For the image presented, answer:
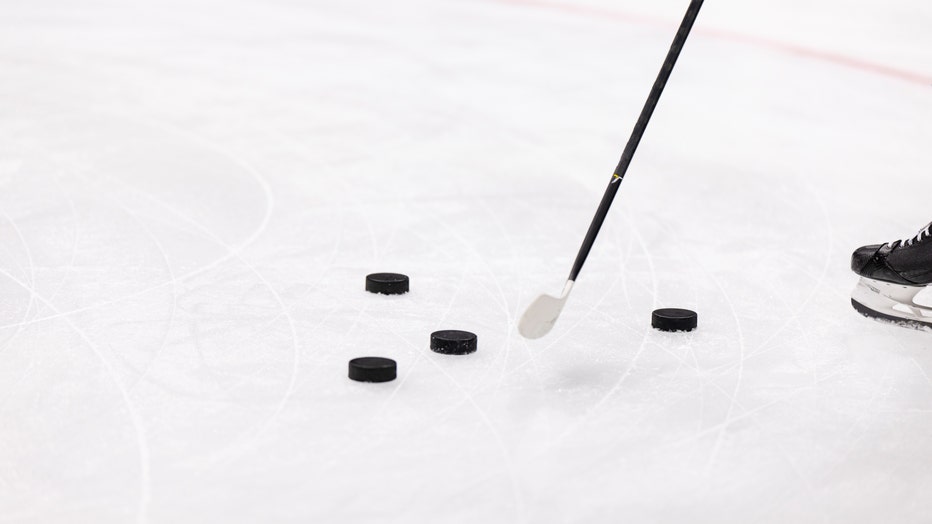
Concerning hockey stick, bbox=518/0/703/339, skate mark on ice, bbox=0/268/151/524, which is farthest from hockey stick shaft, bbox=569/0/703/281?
skate mark on ice, bbox=0/268/151/524

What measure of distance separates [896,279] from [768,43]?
164 inches

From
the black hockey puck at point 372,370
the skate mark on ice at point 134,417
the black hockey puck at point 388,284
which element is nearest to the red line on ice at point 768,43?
the black hockey puck at point 388,284

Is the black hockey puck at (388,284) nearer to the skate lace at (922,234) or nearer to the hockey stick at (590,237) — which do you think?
the hockey stick at (590,237)

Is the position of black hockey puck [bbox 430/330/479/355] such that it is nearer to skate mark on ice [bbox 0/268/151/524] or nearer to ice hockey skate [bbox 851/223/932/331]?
skate mark on ice [bbox 0/268/151/524]

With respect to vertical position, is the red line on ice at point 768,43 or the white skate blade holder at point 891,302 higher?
the red line on ice at point 768,43

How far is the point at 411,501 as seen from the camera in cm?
171

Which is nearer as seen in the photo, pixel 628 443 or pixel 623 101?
pixel 628 443

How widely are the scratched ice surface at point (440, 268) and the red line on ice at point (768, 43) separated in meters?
0.05

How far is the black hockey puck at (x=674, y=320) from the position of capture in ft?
8.68

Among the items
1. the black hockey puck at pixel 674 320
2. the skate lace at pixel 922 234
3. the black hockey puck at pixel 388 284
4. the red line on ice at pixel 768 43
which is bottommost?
the black hockey puck at pixel 388 284

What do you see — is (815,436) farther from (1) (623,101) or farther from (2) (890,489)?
(1) (623,101)

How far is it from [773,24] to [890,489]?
5.18 m

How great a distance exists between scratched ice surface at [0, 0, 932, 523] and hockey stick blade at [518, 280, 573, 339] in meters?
0.09

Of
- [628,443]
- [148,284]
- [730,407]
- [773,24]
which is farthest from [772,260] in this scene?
[773,24]
